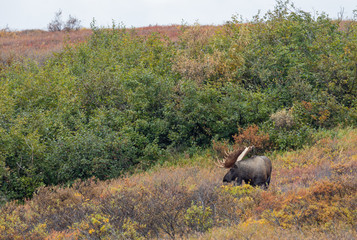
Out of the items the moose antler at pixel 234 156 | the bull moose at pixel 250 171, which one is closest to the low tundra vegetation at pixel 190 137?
the bull moose at pixel 250 171

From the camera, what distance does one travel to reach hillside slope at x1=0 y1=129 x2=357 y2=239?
730cm

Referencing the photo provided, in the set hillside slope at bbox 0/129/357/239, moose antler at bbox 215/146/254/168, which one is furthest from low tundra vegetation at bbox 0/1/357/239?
moose antler at bbox 215/146/254/168

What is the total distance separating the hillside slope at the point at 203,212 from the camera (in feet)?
24.0

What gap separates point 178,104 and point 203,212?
37.2ft

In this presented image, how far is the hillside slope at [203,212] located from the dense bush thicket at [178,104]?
14.2ft

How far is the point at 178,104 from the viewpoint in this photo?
19328mm

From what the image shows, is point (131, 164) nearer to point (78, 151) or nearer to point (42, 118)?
point (78, 151)

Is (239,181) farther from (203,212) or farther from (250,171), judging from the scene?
(203,212)

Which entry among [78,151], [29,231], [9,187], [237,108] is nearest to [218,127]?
[237,108]

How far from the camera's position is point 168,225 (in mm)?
8211

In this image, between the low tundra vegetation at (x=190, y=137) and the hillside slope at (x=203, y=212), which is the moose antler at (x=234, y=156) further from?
the hillside slope at (x=203, y=212)

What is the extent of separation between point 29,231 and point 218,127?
36.4 ft

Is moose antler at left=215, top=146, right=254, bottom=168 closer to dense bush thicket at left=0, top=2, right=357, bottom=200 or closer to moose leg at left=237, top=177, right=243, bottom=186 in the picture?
moose leg at left=237, top=177, right=243, bottom=186

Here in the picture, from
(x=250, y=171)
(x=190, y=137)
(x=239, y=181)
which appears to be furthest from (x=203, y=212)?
(x=190, y=137)
